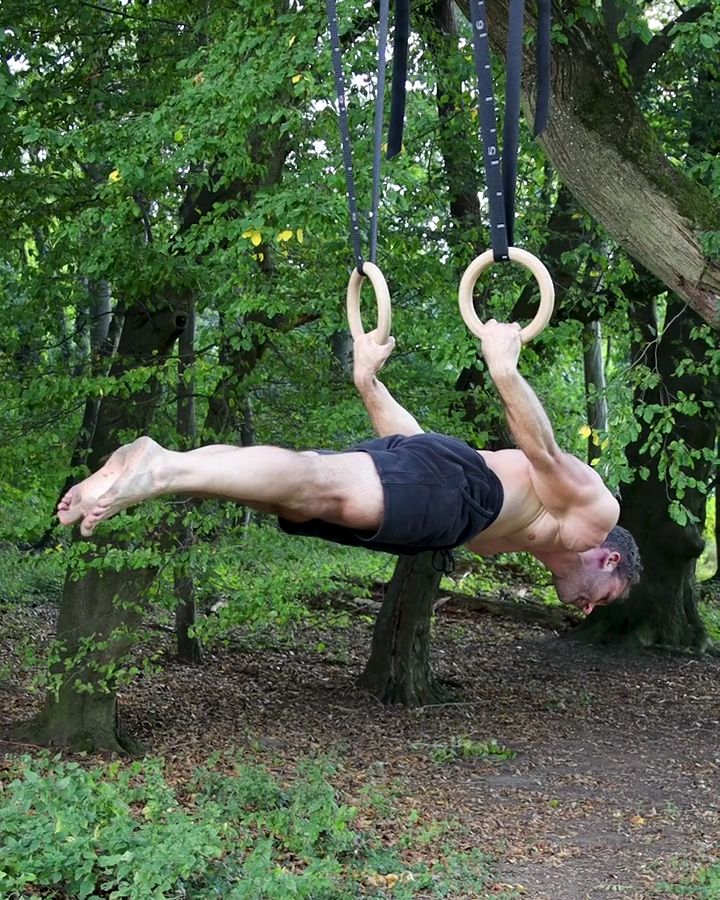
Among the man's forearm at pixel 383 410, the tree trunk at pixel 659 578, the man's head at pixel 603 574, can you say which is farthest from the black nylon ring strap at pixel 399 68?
the tree trunk at pixel 659 578

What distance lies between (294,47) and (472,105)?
2.31 meters

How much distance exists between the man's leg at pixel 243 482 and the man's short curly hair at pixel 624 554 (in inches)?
45.9

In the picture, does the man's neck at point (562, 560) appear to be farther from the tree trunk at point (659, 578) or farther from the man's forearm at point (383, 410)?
the tree trunk at point (659, 578)

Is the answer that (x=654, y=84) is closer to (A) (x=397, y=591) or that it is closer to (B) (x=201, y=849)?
(A) (x=397, y=591)

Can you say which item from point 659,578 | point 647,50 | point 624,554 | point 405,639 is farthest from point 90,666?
point 659,578

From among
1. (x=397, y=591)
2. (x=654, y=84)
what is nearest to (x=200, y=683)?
(x=397, y=591)

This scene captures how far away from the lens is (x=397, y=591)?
11062mm

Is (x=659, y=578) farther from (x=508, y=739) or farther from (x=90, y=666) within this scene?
(x=90, y=666)

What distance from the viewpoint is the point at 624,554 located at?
441 centimetres

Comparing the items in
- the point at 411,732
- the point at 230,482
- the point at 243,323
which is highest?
the point at 243,323

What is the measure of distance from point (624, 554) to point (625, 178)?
2.65 m

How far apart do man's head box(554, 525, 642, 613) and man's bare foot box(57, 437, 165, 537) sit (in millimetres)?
1808

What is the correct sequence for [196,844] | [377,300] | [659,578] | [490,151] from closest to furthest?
[490,151], [377,300], [196,844], [659,578]

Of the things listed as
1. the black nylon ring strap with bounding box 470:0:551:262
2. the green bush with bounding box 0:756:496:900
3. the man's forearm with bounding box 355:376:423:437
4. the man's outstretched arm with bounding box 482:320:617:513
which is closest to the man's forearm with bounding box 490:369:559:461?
the man's outstretched arm with bounding box 482:320:617:513
